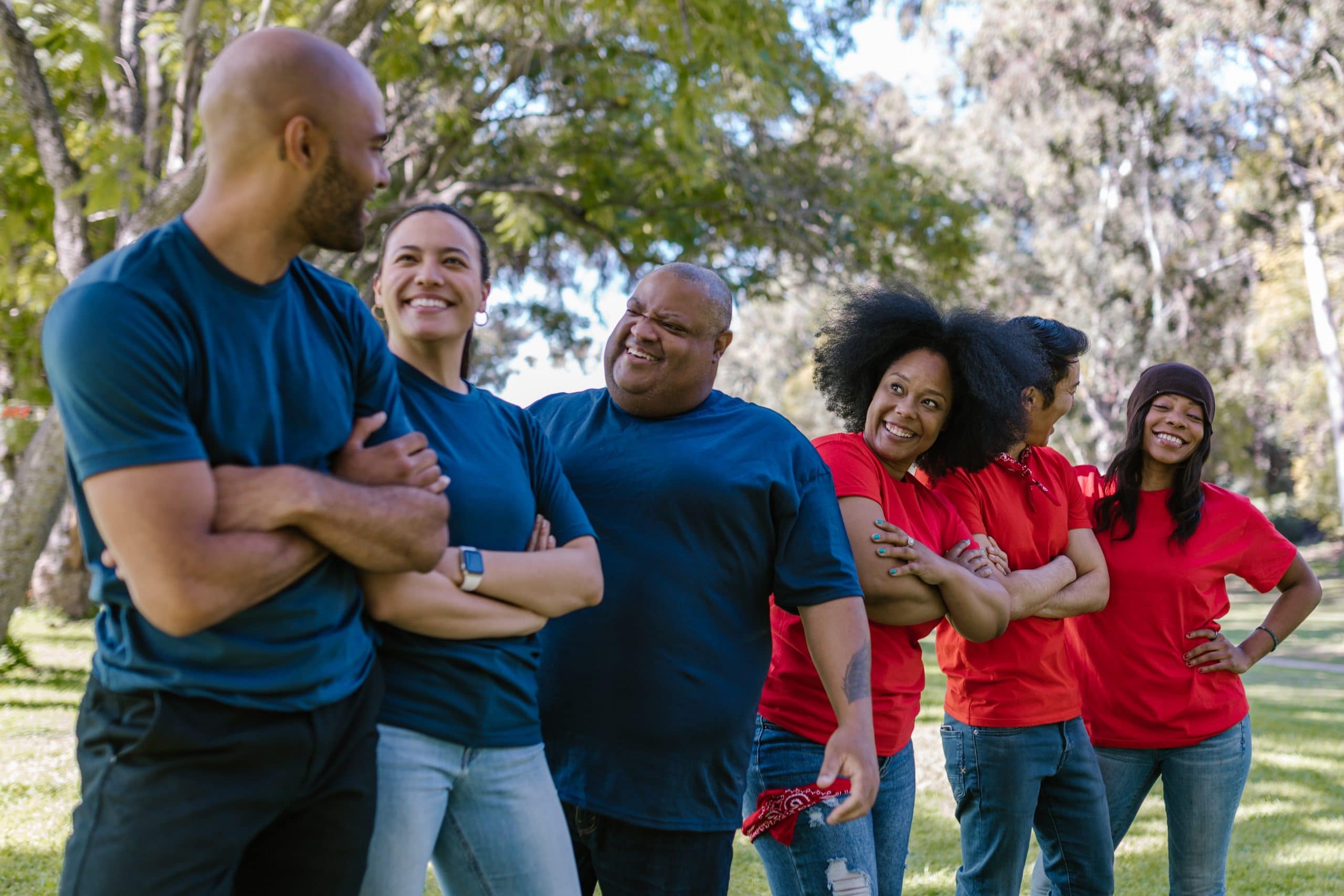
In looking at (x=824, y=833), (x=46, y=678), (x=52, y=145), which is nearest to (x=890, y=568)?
(x=824, y=833)

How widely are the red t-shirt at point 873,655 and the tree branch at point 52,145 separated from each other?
5.38 m

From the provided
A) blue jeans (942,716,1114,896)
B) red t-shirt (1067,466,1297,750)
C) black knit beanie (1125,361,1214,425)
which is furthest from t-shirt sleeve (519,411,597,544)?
black knit beanie (1125,361,1214,425)

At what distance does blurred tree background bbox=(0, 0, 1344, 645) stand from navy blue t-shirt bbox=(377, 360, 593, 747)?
2358mm

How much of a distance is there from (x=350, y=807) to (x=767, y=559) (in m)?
1.30

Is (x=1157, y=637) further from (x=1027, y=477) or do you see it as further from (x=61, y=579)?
(x=61, y=579)

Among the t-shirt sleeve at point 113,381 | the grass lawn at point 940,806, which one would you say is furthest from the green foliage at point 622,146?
the t-shirt sleeve at point 113,381

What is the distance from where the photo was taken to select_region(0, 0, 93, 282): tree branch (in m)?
6.59

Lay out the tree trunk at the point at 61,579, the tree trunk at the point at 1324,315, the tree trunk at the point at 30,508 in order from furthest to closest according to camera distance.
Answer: the tree trunk at the point at 1324,315
the tree trunk at the point at 61,579
the tree trunk at the point at 30,508

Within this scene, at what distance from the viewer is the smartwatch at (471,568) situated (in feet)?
7.61

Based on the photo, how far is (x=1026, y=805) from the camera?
11.6ft

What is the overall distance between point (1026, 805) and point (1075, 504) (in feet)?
3.42

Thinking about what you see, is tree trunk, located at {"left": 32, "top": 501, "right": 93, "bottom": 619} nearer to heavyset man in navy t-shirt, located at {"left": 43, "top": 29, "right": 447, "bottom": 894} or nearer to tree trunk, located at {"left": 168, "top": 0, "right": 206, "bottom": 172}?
tree trunk, located at {"left": 168, "top": 0, "right": 206, "bottom": 172}

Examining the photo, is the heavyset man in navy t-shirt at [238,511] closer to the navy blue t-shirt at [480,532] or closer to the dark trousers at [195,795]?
the dark trousers at [195,795]


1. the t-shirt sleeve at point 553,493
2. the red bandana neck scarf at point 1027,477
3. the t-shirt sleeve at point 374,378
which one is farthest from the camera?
the red bandana neck scarf at point 1027,477
